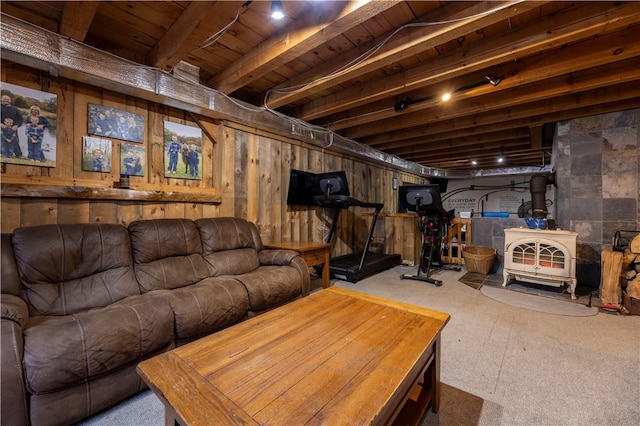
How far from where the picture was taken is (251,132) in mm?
3510

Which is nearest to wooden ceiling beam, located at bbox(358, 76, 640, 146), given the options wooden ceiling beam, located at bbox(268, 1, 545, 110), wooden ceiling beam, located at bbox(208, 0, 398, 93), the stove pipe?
the stove pipe

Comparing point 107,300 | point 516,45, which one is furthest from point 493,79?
point 107,300

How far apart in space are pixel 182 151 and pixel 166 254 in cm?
118

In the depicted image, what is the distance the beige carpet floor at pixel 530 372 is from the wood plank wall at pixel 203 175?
1.63 metres

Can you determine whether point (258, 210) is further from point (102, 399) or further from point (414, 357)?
point (414, 357)

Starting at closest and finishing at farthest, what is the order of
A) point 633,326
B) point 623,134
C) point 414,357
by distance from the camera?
point 414,357 → point 633,326 → point 623,134

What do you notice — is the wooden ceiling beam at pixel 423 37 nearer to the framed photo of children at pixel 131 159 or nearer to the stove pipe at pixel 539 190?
the framed photo of children at pixel 131 159

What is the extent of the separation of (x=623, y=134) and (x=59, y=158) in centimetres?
622

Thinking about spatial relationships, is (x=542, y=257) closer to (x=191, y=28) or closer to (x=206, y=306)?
(x=206, y=306)

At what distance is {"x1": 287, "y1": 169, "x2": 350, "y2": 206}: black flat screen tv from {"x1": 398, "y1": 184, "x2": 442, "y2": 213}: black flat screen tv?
1.01m

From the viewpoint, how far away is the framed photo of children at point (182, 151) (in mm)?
2775

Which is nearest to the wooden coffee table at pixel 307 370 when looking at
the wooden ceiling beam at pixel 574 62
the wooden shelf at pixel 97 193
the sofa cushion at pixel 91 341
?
the sofa cushion at pixel 91 341

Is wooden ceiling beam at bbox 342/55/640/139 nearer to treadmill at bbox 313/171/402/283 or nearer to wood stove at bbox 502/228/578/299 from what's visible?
treadmill at bbox 313/171/402/283

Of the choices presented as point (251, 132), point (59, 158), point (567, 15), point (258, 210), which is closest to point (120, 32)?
point (59, 158)
